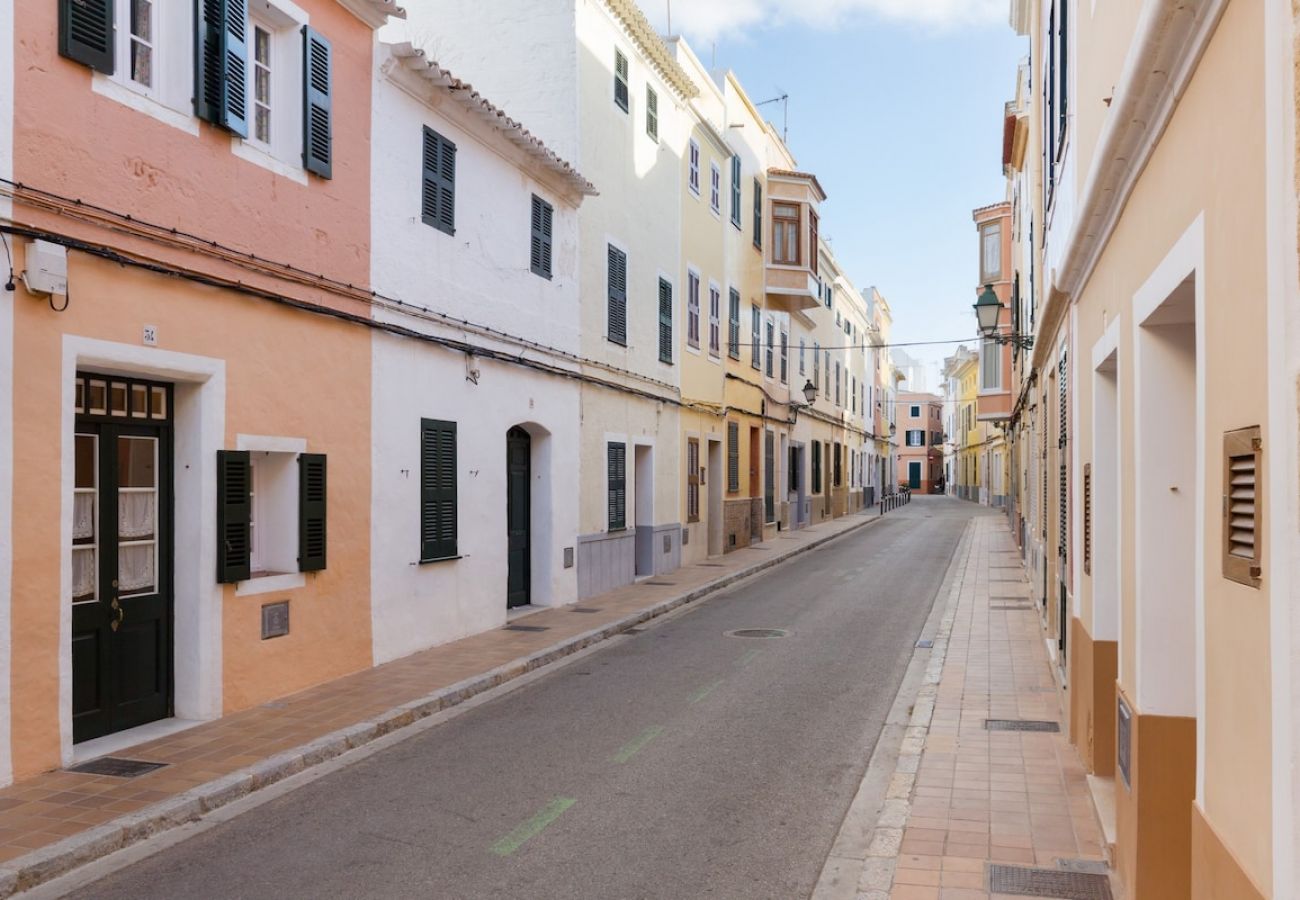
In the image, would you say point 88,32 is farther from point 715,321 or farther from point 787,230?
point 787,230

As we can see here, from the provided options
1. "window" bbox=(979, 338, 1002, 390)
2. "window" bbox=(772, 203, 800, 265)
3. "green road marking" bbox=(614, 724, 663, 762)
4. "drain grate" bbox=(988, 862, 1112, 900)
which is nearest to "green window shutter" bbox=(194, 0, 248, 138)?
"green road marking" bbox=(614, 724, 663, 762)

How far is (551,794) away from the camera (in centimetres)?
682

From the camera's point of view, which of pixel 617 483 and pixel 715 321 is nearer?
pixel 617 483

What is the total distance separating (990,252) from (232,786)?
26026 mm

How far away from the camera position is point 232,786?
22.0 ft

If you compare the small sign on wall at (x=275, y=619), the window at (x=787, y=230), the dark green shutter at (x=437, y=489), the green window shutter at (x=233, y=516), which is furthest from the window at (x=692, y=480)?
the green window shutter at (x=233, y=516)

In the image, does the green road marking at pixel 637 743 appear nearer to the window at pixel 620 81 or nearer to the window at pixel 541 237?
the window at pixel 541 237

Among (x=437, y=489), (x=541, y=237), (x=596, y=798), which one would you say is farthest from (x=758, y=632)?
(x=596, y=798)

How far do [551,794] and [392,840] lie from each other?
122cm

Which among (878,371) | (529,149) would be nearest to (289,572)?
(529,149)

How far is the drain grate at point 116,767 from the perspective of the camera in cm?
681

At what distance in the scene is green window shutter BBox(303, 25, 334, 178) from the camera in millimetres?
9406

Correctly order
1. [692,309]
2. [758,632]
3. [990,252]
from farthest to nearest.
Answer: [990,252], [692,309], [758,632]

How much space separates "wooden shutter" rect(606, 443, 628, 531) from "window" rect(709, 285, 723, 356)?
233 inches
